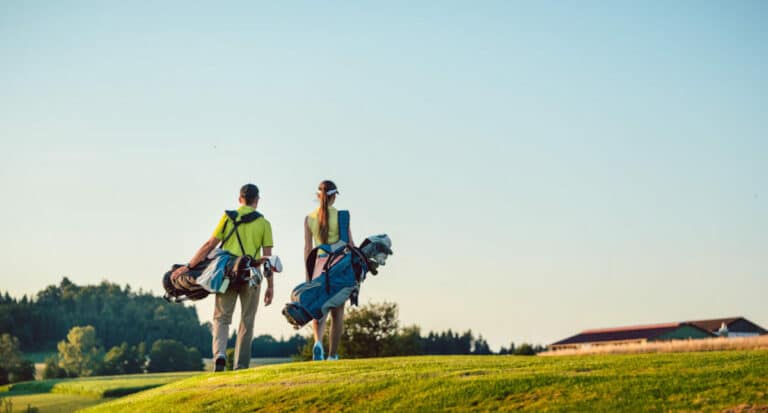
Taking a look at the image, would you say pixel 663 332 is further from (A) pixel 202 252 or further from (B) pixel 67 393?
(A) pixel 202 252

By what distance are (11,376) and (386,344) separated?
52088 mm

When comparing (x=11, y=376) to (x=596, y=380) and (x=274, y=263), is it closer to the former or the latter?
(x=274, y=263)

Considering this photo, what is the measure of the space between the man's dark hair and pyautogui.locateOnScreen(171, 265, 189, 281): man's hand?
182cm

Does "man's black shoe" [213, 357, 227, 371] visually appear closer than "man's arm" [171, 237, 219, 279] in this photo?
No

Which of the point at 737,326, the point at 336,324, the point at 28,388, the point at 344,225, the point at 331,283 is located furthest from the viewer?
the point at 737,326

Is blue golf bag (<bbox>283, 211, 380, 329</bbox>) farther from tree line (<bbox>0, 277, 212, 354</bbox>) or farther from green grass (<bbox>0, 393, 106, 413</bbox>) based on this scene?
tree line (<bbox>0, 277, 212, 354</bbox>)

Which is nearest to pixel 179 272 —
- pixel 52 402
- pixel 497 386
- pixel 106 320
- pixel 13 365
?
pixel 497 386

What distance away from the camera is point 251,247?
17.7 m

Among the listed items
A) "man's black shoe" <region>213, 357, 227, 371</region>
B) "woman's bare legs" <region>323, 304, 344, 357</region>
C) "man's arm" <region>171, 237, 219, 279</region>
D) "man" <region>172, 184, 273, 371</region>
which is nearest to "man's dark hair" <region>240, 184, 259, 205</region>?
"man" <region>172, 184, 273, 371</region>

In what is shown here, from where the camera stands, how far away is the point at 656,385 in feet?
41.3

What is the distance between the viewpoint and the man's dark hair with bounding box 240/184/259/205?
17.8m

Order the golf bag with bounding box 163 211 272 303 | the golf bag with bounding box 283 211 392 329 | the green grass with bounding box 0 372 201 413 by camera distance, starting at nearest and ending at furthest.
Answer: the golf bag with bounding box 163 211 272 303, the golf bag with bounding box 283 211 392 329, the green grass with bounding box 0 372 201 413

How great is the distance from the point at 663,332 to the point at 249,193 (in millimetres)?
78316

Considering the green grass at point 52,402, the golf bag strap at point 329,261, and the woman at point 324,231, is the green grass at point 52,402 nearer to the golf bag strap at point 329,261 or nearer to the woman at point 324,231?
the woman at point 324,231
